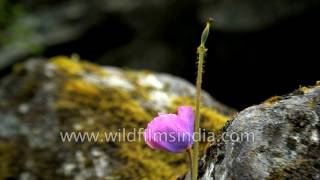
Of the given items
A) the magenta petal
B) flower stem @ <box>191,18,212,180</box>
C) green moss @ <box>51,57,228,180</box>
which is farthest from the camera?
green moss @ <box>51,57,228,180</box>

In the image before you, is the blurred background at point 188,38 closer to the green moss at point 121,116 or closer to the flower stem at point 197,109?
the green moss at point 121,116

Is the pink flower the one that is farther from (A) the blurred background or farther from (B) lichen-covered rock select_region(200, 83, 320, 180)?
(A) the blurred background

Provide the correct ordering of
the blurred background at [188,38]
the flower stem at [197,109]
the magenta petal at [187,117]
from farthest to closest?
1. the blurred background at [188,38]
2. the magenta petal at [187,117]
3. the flower stem at [197,109]

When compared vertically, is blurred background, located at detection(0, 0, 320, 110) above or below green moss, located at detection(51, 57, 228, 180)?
above

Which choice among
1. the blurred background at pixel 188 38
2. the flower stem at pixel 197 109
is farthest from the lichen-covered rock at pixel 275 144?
the blurred background at pixel 188 38

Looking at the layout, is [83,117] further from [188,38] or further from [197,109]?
[188,38]

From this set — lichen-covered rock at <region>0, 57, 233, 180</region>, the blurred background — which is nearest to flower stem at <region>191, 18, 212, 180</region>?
lichen-covered rock at <region>0, 57, 233, 180</region>
